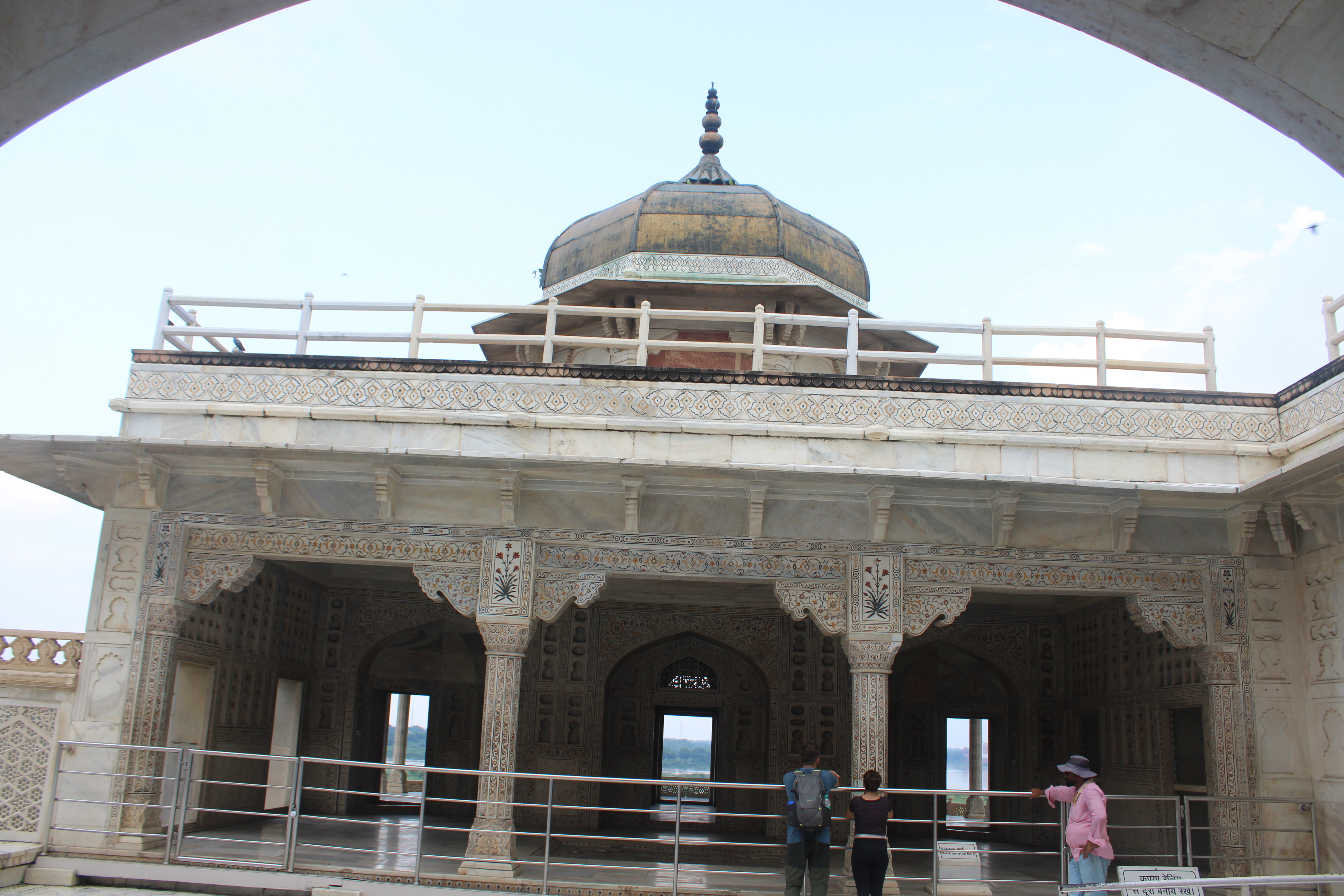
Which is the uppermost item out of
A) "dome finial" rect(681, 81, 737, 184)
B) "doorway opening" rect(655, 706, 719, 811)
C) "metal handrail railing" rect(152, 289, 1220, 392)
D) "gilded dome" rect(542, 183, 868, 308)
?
"dome finial" rect(681, 81, 737, 184)

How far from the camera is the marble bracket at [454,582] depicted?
9.38m

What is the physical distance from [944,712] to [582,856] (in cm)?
557

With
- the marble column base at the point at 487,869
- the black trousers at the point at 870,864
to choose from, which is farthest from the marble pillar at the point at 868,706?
the marble column base at the point at 487,869

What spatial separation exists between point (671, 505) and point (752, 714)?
495cm

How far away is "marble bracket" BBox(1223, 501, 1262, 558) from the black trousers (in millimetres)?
4417

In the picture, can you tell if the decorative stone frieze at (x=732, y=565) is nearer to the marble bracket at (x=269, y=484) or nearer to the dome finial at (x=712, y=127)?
the marble bracket at (x=269, y=484)

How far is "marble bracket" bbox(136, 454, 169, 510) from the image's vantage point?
363 inches

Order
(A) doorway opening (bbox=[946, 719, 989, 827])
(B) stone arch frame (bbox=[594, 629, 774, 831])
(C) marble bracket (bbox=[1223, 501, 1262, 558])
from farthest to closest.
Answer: (A) doorway opening (bbox=[946, 719, 989, 827]), (B) stone arch frame (bbox=[594, 629, 774, 831]), (C) marble bracket (bbox=[1223, 501, 1262, 558])

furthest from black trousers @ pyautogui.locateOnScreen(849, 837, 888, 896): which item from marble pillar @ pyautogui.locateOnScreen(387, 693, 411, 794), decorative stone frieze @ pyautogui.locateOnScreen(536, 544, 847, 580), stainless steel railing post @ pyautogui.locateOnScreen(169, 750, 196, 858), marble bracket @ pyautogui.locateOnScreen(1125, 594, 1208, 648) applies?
marble pillar @ pyautogui.locateOnScreen(387, 693, 411, 794)

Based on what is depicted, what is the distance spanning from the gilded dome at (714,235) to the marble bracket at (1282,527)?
5.43m

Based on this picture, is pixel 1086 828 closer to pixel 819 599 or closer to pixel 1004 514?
pixel 1004 514

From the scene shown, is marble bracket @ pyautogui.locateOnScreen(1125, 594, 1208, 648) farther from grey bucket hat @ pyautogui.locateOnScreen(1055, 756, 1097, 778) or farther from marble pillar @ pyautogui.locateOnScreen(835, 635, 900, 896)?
grey bucket hat @ pyautogui.locateOnScreen(1055, 756, 1097, 778)

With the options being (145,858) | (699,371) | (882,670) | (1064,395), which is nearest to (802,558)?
(882,670)

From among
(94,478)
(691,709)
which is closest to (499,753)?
(94,478)
